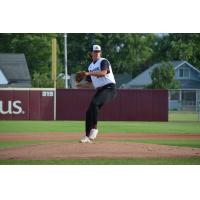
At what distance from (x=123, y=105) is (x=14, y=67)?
3117 millimetres

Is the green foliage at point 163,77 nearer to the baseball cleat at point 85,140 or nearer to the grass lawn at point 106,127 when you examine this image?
the grass lawn at point 106,127

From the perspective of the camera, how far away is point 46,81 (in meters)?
10.6

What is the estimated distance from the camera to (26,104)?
10734 mm

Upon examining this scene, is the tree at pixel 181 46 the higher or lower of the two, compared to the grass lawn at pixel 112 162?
higher

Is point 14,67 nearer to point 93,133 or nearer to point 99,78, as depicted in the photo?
point 99,78

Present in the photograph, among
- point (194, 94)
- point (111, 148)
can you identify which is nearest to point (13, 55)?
point (111, 148)

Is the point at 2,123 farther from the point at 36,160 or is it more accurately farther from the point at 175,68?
the point at 175,68

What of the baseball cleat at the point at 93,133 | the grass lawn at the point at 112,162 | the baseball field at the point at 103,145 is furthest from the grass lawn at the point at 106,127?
the grass lawn at the point at 112,162

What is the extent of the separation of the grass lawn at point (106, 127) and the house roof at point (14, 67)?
0.69m

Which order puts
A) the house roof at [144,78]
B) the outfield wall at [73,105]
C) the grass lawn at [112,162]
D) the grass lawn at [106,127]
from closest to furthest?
the grass lawn at [112,162], the grass lawn at [106,127], the house roof at [144,78], the outfield wall at [73,105]

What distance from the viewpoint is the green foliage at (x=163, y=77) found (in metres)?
9.88

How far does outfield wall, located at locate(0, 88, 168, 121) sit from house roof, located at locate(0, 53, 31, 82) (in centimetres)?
22

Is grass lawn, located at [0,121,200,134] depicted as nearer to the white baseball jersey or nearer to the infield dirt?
the infield dirt

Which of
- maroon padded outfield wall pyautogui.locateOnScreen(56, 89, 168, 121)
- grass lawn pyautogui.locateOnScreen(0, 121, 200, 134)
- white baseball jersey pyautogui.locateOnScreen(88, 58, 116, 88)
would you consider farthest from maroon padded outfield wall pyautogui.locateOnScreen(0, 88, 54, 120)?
white baseball jersey pyautogui.locateOnScreen(88, 58, 116, 88)
